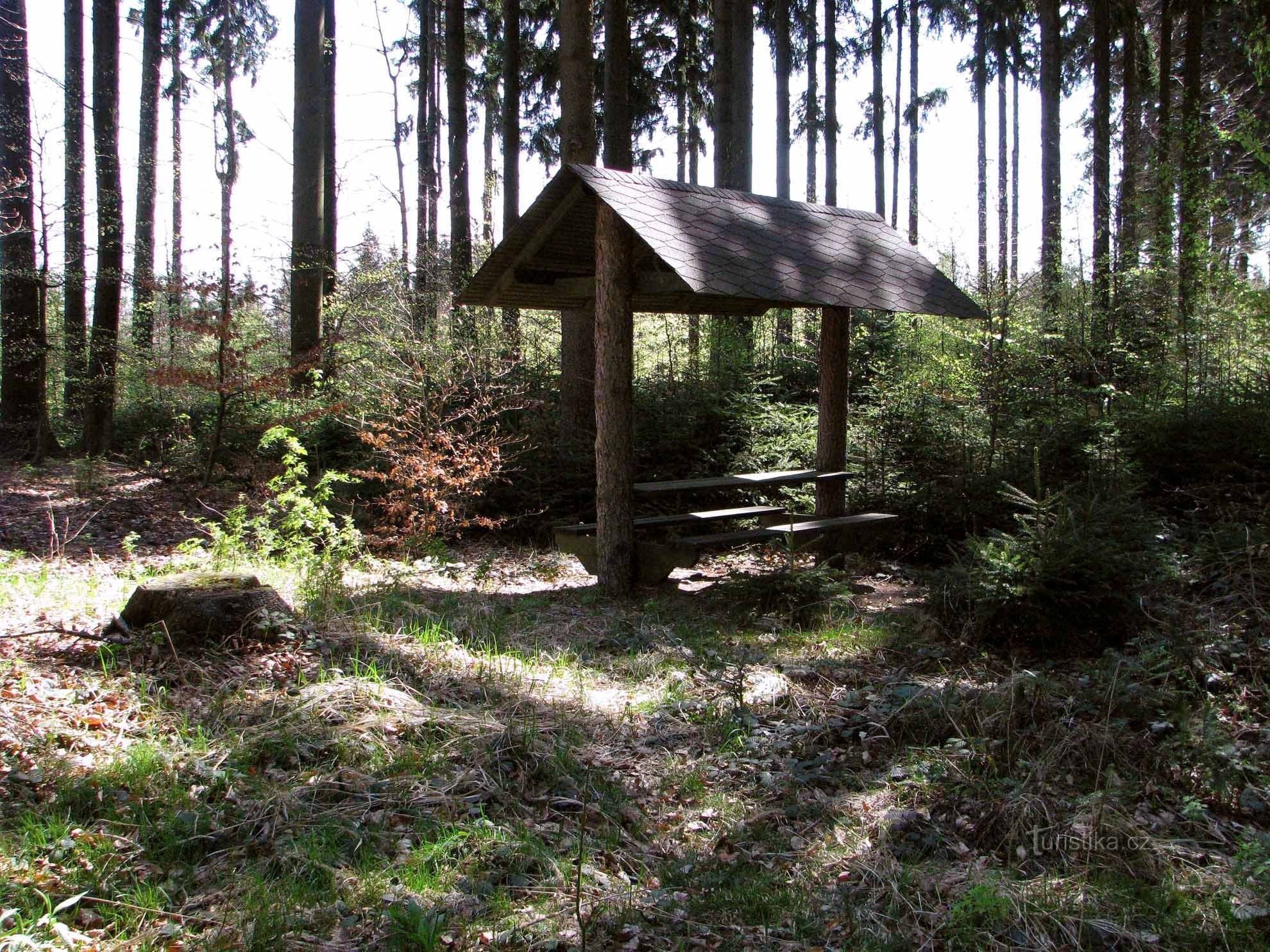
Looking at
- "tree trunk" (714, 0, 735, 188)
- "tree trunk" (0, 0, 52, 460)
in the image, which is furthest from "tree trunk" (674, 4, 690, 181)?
"tree trunk" (0, 0, 52, 460)

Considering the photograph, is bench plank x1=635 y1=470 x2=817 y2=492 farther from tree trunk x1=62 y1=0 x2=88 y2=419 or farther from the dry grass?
tree trunk x1=62 y1=0 x2=88 y2=419

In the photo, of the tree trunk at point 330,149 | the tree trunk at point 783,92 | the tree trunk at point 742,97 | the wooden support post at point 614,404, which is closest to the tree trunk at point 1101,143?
the tree trunk at point 742,97

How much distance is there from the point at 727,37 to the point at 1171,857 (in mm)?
14252

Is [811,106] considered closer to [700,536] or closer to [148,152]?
[148,152]

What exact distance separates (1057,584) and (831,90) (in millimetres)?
19602

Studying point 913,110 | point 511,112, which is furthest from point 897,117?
point 511,112

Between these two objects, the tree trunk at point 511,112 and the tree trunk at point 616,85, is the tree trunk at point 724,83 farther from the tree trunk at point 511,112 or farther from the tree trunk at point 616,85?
the tree trunk at point 511,112

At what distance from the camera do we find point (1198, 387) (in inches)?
384

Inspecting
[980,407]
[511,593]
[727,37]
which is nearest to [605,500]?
[511,593]

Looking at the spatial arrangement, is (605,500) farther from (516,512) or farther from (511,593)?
(516,512)

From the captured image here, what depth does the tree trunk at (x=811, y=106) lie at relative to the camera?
68.8ft

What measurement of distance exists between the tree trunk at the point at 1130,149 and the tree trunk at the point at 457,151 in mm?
9934

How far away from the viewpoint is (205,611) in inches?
193

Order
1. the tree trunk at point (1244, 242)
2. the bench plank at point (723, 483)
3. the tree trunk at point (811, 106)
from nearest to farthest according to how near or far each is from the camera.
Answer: the bench plank at point (723, 483)
the tree trunk at point (1244, 242)
the tree trunk at point (811, 106)
